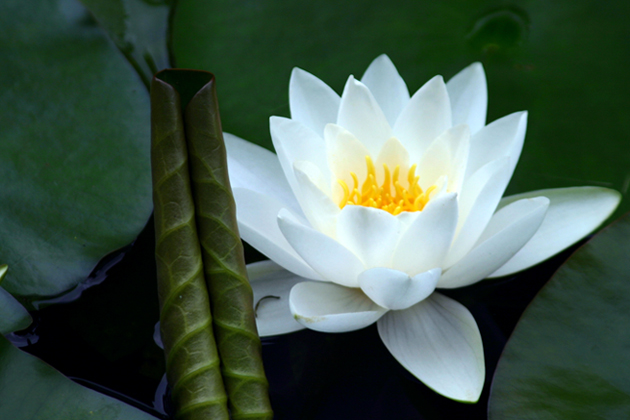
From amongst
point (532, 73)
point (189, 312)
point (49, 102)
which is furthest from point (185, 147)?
point (532, 73)

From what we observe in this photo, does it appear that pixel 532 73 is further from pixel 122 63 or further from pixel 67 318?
pixel 67 318

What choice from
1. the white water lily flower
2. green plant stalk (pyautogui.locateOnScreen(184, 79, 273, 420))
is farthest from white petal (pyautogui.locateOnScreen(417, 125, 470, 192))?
green plant stalk (pyautogui.locateOnScreen(184, 79, 273, 420))

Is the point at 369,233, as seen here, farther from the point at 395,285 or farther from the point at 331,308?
the point at 331,308

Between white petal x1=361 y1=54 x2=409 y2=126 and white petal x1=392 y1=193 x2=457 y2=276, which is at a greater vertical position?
white petal x1=361 y1=54 x2=409 y2=126

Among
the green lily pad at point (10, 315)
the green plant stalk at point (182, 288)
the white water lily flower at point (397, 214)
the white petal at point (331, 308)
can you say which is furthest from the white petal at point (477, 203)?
the green lily pad at point (10, 315)

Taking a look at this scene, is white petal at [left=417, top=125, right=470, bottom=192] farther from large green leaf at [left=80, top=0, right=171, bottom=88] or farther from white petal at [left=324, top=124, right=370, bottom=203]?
large green leaf at [left=80, top=0, right=171, bottom=88]

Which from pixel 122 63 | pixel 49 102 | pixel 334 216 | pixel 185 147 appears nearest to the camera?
pixel 185 147

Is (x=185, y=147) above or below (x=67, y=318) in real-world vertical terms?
above

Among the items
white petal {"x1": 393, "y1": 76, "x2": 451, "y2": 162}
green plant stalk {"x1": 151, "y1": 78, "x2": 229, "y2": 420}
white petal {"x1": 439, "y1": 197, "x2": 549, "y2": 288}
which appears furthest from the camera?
white petal {"x1": 393, "y1": 76, "x2": 451, "y2": 162}
